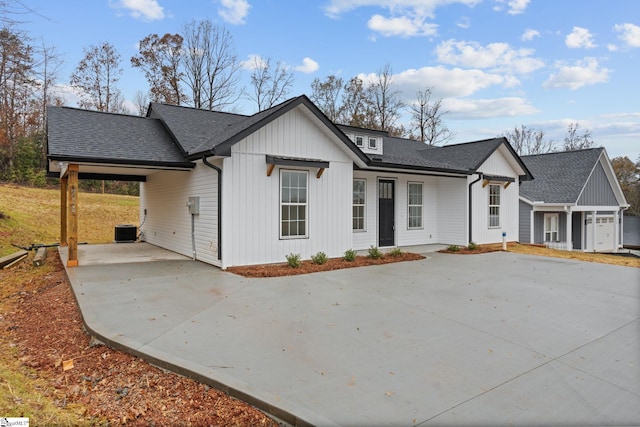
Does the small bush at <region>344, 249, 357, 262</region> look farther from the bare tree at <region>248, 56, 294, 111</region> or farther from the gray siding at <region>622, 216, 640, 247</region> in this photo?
the gray siding at <region>622, 216, 640, 247</region>

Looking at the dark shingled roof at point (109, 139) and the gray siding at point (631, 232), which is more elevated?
the dark shingled roof at point (109, 139)

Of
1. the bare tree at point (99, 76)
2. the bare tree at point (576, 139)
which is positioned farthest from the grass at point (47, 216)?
the bare tree at point (576, 139)

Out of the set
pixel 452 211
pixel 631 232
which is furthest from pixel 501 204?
pixel 631 232

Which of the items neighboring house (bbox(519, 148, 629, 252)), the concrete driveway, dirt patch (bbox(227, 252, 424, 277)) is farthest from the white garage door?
dirt patch (bbox(227, 252, 424, 277))

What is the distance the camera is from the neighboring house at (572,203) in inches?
745

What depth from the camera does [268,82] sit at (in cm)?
2670

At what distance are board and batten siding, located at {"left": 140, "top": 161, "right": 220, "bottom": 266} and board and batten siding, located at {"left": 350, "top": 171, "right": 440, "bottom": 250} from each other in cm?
477

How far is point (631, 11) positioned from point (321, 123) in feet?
21.4

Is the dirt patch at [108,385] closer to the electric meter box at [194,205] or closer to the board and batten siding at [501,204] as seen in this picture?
the electric meter box at [194,205]

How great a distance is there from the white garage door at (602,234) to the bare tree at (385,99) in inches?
590

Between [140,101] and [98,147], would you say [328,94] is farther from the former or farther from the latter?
[98,147]

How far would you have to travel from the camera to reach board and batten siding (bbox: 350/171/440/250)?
12.4m

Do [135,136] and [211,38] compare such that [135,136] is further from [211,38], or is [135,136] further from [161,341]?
[211,38]

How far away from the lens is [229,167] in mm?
8492
